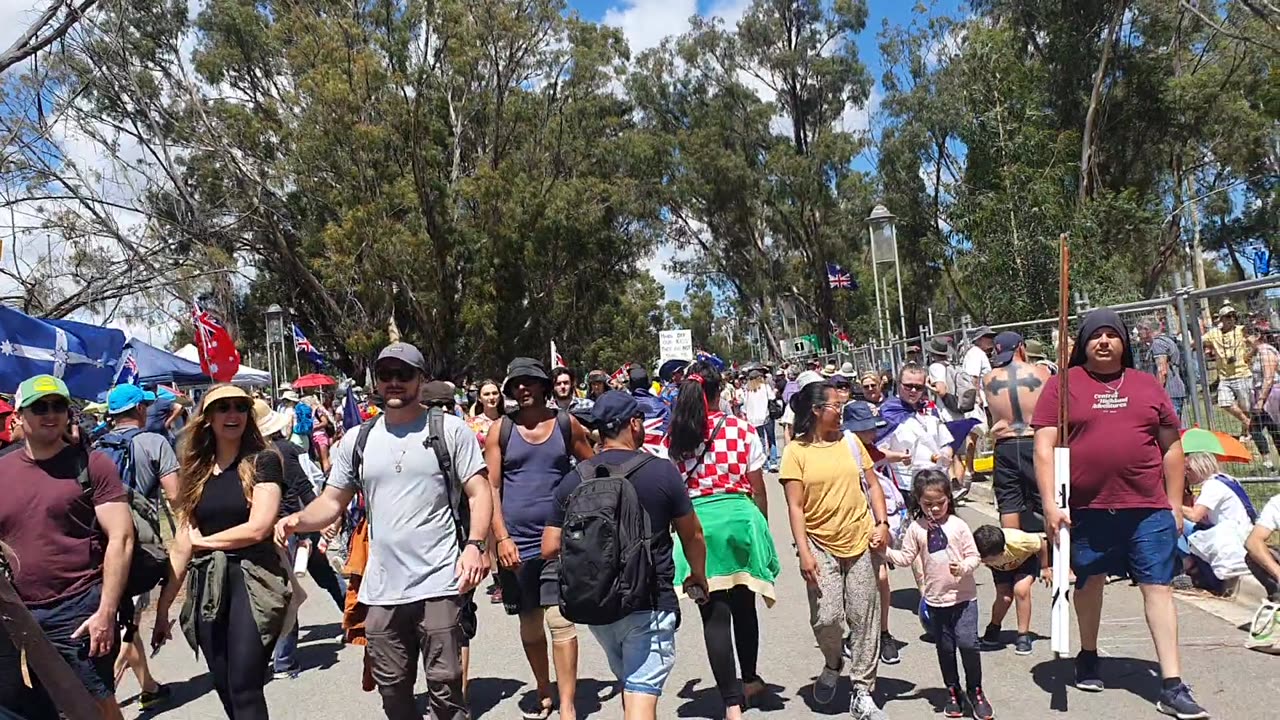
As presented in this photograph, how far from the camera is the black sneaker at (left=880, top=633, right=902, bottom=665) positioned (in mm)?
6199

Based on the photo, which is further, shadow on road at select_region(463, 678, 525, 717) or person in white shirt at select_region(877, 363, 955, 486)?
person in white shirt at select_region(877, 363, 955, 486)

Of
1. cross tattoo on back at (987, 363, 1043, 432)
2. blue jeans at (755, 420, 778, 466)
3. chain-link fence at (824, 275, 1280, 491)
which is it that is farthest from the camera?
blue jeans at (755, 420, 778, 466)

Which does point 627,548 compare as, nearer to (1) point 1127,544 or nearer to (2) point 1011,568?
→ (1) point 1127,544

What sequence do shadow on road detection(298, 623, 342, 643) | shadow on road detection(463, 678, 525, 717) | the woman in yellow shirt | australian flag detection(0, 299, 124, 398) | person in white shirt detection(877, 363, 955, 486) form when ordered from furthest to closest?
shadow on road detection(298, 623, 342, 643), australian flag detection(0, 299, 124, 398), person in white shirt detection(877, 363, 955, 486), shadow on road detection(463, 678, 525, 717), the woman in yellow shirt

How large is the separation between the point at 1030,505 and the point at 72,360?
789 cm

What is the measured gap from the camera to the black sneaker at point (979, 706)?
16.3ft

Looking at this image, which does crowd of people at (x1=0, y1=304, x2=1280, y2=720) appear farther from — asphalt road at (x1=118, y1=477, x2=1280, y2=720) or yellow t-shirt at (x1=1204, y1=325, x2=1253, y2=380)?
yellow t-shirt at (x1=1204, y1=325, x2=1253, y2=380)

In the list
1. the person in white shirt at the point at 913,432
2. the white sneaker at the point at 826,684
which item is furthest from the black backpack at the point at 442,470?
the person in white shirt at the point at 913,432

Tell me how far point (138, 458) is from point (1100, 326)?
552 cm

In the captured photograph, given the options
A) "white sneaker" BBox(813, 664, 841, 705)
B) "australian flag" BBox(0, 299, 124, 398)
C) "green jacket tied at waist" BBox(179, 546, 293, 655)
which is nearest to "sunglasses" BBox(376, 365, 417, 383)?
"green jacket tied at waist" BBox(179, 546, 293, 655)

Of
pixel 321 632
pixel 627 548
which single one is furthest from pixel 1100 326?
pixel 321 632

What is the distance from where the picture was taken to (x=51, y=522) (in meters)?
4.28

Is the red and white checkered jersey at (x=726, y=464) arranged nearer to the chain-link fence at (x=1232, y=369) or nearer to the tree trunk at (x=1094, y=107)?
the chain-link fence at (x=1232, y=369)

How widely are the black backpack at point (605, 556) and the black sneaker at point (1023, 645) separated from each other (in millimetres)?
3120
